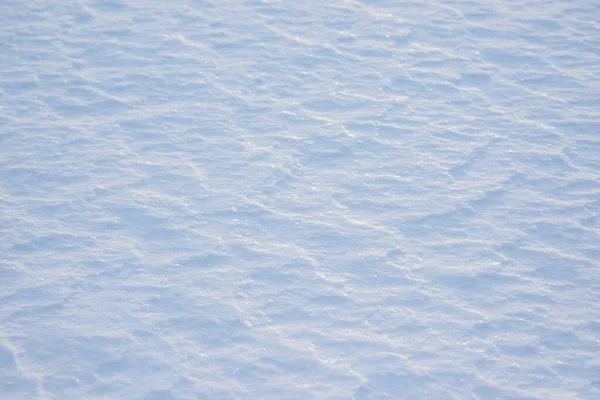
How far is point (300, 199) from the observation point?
474 centimetres

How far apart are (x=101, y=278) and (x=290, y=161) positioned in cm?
141

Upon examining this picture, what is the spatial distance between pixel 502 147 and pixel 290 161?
129 centimetres

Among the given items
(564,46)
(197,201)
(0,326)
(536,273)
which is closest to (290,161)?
(197,201)

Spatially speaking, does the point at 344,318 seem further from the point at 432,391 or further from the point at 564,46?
the point at 564,46

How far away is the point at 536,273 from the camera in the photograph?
4203mm

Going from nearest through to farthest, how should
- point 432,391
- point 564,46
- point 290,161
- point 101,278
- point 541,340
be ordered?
point 432,391 → point 541,340 → point 101,278 → point 290,161 → point 564,46

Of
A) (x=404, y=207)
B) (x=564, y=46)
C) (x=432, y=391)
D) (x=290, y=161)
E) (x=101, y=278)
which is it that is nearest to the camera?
(x=432, y=391)

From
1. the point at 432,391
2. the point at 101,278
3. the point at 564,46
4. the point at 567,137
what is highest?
the point at 564,46

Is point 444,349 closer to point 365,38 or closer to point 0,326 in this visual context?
point 0,326

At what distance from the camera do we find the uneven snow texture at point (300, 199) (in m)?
3.70

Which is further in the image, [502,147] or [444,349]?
[502,147]

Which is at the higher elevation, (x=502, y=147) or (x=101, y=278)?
(x=502, y=147)

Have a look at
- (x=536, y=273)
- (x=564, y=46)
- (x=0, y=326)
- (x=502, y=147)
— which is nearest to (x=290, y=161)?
(x=502, y=147)

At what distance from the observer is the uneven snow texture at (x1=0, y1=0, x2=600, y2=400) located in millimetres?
3699
